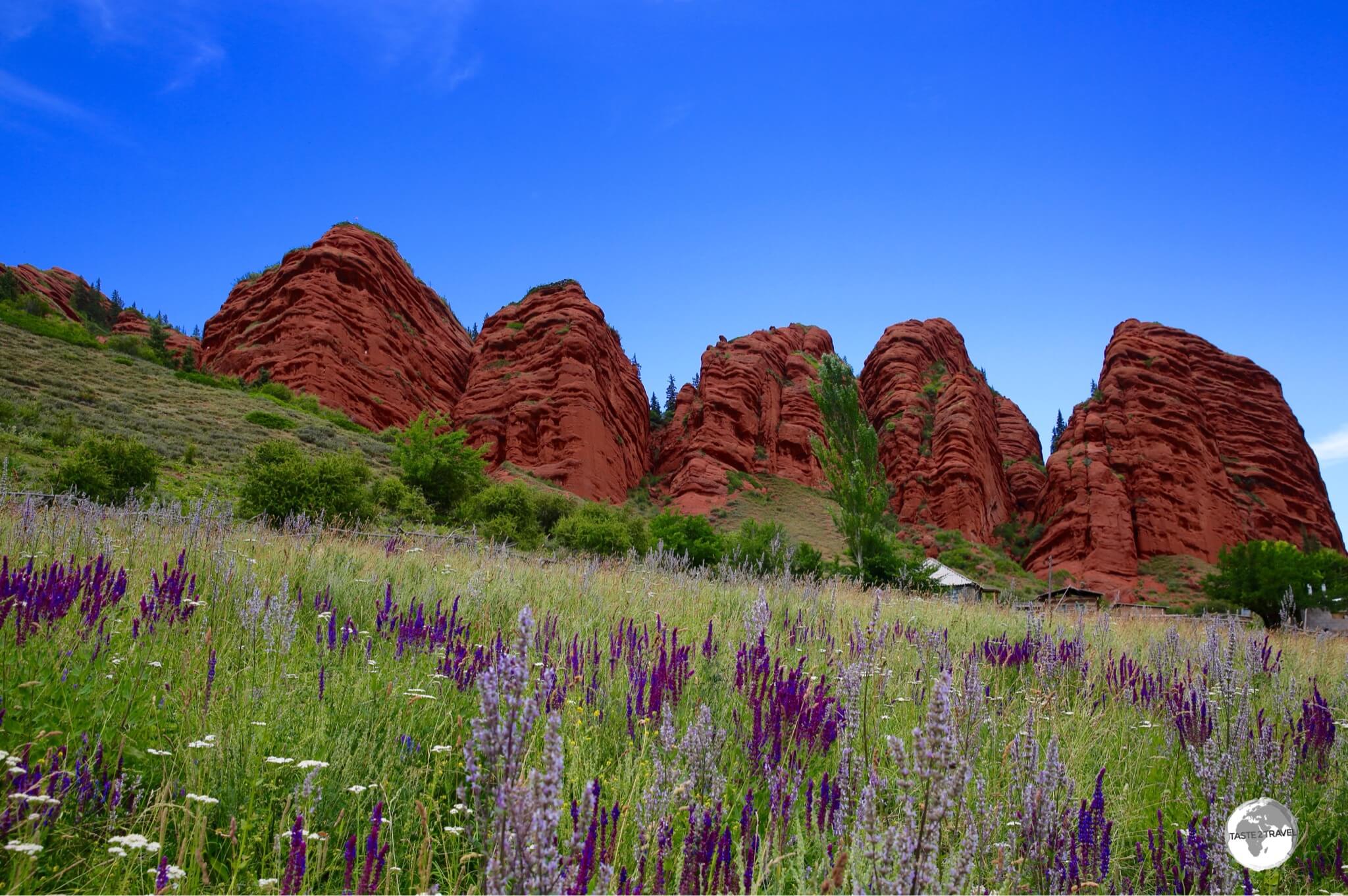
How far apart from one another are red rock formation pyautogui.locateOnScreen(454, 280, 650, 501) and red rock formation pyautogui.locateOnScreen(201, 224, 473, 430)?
172 inches

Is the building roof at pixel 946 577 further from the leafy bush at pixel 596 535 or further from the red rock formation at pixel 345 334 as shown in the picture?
the red rock formation at pixel 345 334

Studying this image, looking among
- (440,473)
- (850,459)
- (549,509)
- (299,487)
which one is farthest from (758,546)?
(299,487)

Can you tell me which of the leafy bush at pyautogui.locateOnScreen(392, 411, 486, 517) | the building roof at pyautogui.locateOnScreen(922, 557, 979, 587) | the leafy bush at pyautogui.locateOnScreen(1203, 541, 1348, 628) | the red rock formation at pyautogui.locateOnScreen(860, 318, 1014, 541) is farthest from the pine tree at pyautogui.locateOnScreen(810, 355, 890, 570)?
the red rock formation at pyautogui.locateOnScreen(860, 318, 1014, 541)

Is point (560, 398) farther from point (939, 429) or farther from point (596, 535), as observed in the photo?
point (939, 429)

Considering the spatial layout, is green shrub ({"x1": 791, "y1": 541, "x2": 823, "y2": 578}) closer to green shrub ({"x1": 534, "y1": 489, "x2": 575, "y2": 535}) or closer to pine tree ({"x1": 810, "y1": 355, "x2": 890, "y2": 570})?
pine tree ({"x1": 810, "y1": 355, "x2": 890, "y2": 570})

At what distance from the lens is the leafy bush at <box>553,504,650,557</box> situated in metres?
24.2

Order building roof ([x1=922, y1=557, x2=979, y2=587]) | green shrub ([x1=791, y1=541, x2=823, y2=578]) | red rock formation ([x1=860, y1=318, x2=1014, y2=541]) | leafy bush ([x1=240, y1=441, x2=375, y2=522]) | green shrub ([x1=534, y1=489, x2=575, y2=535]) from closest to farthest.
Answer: leafy bush ([x1=240, y1=441, x2=375, y2=522]) < green shrub ([x1=791, y1=541, x2=823, y2=578]) < building roof ([x1=922, y1=557, x2=979, y2=587]) < green shrub ([x1=534, y1=489, x2=575, y2=535]) < red rock formation ([x1=860, y1=318, x2=1014, y2=541])

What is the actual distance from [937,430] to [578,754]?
70284mm

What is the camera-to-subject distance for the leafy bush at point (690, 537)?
24328 mm

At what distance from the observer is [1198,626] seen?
9.96 meters

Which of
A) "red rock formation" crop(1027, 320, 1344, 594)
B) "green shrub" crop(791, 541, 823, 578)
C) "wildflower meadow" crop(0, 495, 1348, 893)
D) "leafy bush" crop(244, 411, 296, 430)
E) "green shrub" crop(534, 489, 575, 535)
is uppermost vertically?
"red rock formation" crop(1027, 320, 1344, 594)

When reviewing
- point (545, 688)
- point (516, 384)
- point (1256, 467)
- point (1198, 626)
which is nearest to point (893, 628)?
point (545, 688)

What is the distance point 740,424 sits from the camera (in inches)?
2594

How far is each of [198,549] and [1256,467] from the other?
7569cm
